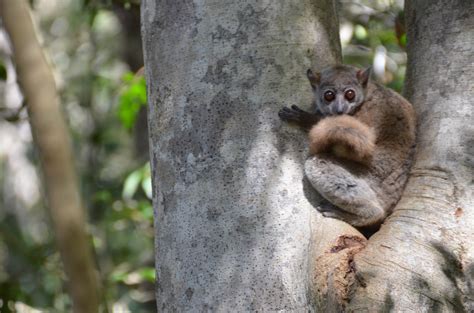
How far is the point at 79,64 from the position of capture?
13.6 meters

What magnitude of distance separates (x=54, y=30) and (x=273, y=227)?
13526mm

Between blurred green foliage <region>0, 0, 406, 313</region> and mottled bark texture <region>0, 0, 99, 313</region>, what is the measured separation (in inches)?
6.8

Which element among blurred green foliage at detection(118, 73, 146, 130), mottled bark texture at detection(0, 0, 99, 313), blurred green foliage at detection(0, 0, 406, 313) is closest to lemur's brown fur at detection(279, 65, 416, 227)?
blurred green foliage at detection(0, 0, 406, 313)

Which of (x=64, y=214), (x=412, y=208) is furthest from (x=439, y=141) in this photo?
(x=64, y=214)

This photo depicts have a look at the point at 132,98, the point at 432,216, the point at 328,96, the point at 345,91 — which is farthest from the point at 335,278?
the point at 132,98

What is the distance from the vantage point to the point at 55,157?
4.53 ft

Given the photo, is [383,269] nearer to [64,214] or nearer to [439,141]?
[439,141]

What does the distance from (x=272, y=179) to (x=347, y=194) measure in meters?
0.87

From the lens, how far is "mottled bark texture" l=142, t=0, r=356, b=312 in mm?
2848

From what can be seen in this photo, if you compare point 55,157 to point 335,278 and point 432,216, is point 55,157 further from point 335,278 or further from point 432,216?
point 432,216

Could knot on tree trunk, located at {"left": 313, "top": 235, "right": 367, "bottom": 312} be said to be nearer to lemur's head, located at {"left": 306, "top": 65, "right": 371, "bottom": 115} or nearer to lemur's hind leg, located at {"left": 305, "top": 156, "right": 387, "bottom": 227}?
lemur's hind leg, located at {"left": 305, "top": 156, "right": 387, "bottom": 227}

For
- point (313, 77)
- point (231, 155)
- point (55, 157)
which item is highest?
point (55, 157)

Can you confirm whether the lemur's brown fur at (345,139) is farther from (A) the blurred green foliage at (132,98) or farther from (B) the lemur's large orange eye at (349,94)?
(A) the blurred green foliage at (132,98)

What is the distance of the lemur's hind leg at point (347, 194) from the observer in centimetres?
335
